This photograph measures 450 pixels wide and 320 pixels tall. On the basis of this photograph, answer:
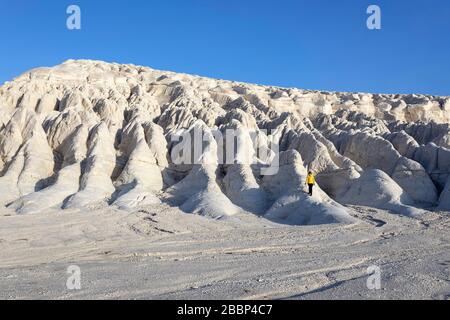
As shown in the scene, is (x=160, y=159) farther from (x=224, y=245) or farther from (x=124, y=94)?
(x=124, y=94)

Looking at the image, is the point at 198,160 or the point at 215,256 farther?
the point at 198,160

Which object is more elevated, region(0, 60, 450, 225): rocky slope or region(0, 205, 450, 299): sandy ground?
region(0, 60, 450, 225): rocky slope

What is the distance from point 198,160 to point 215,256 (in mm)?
8845

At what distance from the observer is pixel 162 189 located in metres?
16.3

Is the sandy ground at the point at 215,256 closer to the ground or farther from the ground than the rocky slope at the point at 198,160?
closer to the ground

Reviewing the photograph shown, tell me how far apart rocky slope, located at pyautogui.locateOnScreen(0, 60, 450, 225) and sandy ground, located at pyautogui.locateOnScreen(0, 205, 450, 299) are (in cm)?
113

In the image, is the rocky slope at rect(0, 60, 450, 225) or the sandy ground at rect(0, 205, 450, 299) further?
the rocky slope at rect(0, 60, 450, 225)

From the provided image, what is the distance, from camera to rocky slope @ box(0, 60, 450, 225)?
14.2 meters

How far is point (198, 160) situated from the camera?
17.3m

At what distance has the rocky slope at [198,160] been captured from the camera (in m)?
14.2

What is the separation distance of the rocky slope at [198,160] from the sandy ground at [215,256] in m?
1.13

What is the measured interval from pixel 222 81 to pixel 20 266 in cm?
3061

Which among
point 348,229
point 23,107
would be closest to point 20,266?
point 348,229

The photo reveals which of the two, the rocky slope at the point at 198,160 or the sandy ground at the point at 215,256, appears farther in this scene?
the rocky slope at the point at 198,160
